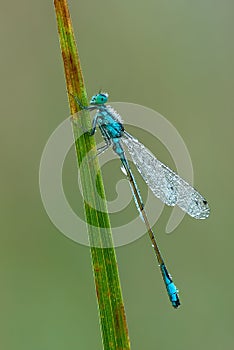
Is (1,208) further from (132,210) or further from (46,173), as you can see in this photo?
(46,173)

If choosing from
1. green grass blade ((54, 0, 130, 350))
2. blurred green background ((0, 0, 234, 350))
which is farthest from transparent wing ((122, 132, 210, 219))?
green grass blade ((54, 0, 130, 350))

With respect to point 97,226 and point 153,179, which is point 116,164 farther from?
point 97,226

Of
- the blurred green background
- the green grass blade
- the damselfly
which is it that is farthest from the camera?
the blurred green background

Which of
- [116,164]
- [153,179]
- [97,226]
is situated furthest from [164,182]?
[97,226]

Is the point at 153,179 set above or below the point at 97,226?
above

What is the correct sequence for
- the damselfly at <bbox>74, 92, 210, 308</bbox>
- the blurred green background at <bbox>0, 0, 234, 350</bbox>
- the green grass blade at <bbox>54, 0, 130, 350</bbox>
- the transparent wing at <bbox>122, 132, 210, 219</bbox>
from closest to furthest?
the green grass blade at <bbox>54, 0, 130, 350</bbox> < the damselfly at <bbox>74, 92, 210, 308</bbox> < the transparent wing at <bbox>122, 132, 210, 219</bbox> < the blurred green background at <bbox>0, 0, 234, 350</bbox>

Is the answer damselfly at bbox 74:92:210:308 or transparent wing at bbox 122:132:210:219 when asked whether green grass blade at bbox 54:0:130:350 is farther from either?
transparent wing at bbox 122:132:210:219
